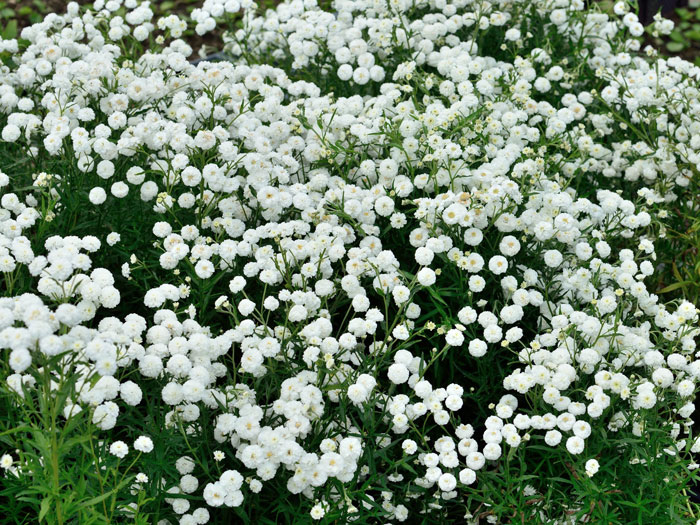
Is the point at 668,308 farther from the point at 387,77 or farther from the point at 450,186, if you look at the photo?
the point at 387,77

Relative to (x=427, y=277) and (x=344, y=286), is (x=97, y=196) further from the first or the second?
(x=427, y=277)

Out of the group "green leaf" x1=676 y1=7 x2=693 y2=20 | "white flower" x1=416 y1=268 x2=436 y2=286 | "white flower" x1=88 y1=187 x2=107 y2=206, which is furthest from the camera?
"green leaf" x1=676 y1=7 x2=693 y2=20

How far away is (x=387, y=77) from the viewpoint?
169 inches

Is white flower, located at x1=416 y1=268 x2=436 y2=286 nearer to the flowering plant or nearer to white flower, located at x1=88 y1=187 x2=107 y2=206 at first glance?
the flowering plant

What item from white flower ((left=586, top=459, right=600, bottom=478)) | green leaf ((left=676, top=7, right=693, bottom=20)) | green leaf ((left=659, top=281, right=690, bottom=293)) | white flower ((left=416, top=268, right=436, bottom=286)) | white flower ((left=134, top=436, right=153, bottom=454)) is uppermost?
white flower ((left=416, top=268, right=436, bottom=286))

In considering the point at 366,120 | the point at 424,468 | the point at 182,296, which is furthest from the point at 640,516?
the point at 366,120

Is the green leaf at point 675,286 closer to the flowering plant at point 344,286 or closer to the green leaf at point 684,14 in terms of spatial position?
the flowering plant at point 344,286

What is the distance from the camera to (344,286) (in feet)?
9.21

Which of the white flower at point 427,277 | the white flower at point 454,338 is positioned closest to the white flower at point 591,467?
the white flower at point 454,338

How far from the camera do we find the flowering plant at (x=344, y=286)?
2.42 meters

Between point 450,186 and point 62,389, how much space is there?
70.5 inches

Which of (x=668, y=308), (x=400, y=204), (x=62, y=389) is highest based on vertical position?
(x=62, y=389)

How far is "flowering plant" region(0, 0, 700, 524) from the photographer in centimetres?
242

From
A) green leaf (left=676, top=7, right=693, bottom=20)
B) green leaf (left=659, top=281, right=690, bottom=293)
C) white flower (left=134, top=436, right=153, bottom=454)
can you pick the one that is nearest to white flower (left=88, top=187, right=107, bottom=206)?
white flower (left=134, top=436, right=153, bottom=454)
